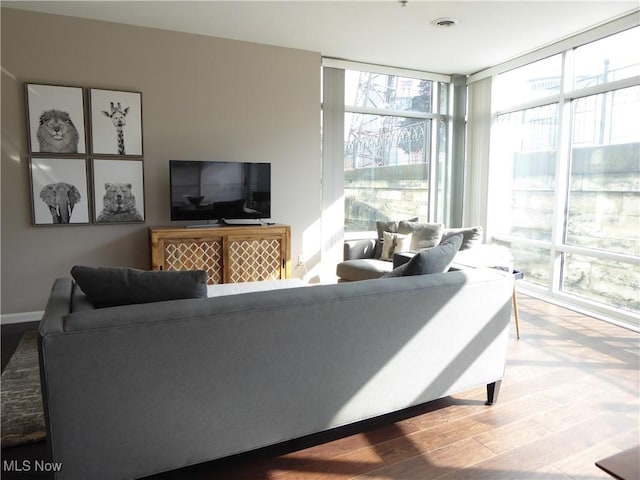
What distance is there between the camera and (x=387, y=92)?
18.8 feet

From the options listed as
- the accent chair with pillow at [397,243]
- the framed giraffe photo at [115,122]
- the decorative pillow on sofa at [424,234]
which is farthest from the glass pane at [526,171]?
the framed giraffe photo at [115,122]

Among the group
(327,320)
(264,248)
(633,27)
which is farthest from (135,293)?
(633,27)

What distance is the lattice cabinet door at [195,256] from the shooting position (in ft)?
13.5

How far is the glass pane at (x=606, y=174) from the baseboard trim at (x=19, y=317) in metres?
5.32

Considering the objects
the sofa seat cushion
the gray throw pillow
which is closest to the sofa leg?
the gray throw pillow

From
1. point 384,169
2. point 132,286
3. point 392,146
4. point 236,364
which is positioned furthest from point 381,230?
point 132,286

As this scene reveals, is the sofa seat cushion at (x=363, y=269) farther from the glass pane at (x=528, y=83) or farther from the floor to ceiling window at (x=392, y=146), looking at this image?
the glass pane at (x=528, y=83)

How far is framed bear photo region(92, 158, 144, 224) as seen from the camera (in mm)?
4180

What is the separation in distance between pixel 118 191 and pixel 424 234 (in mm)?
3135

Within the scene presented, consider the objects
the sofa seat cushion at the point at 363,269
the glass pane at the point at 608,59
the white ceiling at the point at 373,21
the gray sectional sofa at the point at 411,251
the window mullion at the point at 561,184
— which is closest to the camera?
the white ceiling at the point at 373,21

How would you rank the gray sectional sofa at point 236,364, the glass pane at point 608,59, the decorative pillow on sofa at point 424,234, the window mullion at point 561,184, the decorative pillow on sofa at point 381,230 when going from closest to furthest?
the gray sectional sofa at point 236,364 < the glass pane at point 608,59 < the window mullion at point 561,184 < the decorative pillow on sofa at point 424,234 < the decorative pillow on sofa at point 381,230

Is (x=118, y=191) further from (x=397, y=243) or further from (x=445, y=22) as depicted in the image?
(x=445, y=22)

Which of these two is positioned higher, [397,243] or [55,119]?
[55,119]

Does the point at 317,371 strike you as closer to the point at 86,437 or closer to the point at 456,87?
the point at 86,437
